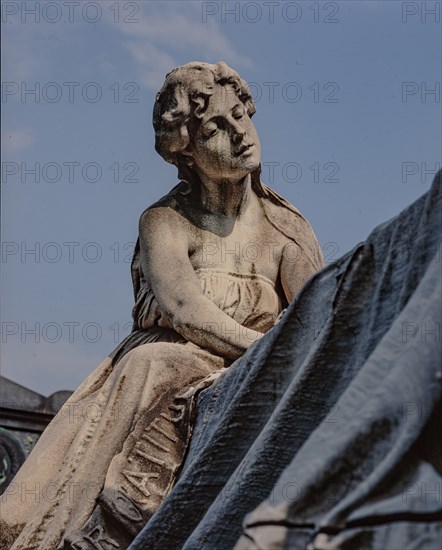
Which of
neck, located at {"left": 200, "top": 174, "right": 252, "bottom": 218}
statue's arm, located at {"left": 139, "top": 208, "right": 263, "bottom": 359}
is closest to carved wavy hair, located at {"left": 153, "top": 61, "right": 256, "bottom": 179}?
neck, located at {"left": 200, "top": 174, "right": 252, "bottom": 218}

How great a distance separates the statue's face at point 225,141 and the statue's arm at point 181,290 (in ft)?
1.02

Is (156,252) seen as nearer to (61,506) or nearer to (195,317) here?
(195,317)

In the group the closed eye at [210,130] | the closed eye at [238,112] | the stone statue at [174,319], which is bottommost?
the stone statue at [174,319]

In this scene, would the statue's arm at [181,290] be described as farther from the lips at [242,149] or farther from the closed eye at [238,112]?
the closed eye at [238,112]

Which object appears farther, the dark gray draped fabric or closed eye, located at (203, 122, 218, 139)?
closed eye, located at (203, 122, 218, 139)

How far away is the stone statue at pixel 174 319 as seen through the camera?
7.75 m

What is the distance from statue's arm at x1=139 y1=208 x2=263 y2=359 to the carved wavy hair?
0.98 ft

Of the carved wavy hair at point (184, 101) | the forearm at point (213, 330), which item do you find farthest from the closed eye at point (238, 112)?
the forearm at point (213, 330)

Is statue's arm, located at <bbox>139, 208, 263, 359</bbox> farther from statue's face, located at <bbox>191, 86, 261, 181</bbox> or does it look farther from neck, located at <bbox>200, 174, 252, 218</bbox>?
statue's face, located at <bbox>191, 86, 261, 181</bbox>

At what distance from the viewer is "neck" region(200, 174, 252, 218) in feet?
29.2

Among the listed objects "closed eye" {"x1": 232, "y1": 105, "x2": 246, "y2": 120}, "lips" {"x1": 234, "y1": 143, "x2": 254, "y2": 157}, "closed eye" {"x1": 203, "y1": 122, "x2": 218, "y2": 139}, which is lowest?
"lips" {"x1": 234, "y1": 143, "x2": 254, "y2": 157}

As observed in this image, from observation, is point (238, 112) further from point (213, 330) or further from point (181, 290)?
point (213, 330)

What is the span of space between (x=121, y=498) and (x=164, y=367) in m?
0.70

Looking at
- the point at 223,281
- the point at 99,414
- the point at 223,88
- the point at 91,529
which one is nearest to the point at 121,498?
the point at 91,529
